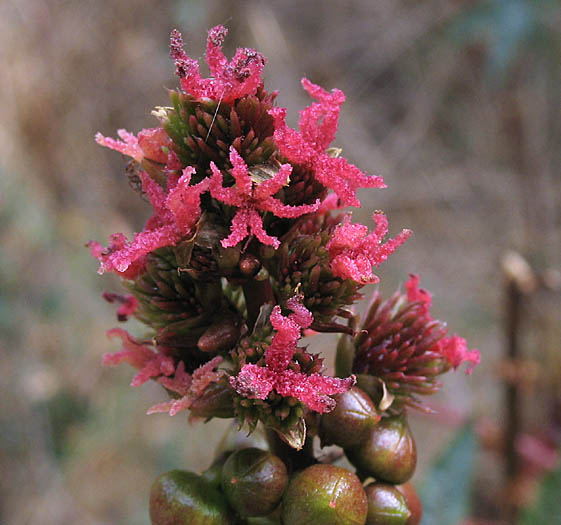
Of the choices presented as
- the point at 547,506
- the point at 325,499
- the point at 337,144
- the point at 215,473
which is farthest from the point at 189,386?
the point at 337,144

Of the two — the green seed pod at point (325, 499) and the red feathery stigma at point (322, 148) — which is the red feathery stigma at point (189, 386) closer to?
the green seed pod at point (325, 499)

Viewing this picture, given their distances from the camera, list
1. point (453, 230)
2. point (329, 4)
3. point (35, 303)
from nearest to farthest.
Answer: point (35, 303), point (453, 230), point (329, 4)

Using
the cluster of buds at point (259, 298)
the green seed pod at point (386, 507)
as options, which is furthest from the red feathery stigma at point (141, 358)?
the green seed pod at point (386, 507)

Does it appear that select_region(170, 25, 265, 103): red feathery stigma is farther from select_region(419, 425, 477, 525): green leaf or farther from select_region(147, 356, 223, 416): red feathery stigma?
select_region(419, 425, 477, 525): green leaf

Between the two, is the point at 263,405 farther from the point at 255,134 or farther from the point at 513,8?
the point at 513,8

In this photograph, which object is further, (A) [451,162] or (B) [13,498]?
(A) [451,162]

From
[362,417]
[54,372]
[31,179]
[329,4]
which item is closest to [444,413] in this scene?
[362,417]

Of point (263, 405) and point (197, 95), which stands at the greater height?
point (197, 95)
